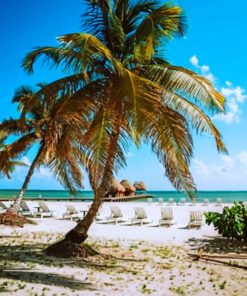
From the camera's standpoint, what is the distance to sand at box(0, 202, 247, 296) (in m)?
6.80

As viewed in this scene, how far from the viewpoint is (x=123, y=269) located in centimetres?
841

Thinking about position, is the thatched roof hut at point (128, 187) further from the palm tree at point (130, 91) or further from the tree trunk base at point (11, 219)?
the palm tree at point (130, 91)

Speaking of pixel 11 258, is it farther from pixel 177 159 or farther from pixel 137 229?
pixel 137 229

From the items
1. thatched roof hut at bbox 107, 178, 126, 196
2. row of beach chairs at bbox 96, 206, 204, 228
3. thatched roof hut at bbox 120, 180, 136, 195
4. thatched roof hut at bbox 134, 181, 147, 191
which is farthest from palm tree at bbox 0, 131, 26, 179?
thatched roof hut at bbox 134, 181, 147, 191

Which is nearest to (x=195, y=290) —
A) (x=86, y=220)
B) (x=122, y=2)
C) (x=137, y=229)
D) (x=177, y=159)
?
(x=177, y=159)

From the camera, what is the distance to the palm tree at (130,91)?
7.57 m

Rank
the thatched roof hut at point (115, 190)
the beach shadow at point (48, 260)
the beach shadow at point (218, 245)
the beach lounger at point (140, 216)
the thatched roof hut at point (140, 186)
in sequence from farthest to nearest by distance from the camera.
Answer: the thatched roof hut at point (140, 186) < the thatched roof hut at point (115, 190) < the beach lounger at point (140, 216) < the beach shadow at point (218, 245) < the beach shadow at point (48, 260)

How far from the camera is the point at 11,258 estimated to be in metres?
9.20

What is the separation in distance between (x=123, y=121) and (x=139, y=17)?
280 centimetres

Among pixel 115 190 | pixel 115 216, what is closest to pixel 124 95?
pixel 115 216

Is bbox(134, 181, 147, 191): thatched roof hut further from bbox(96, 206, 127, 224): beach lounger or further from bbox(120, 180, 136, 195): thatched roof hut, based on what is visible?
bbox(96, 206, 127, 224): beach lounger

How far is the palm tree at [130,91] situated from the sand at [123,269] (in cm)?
103

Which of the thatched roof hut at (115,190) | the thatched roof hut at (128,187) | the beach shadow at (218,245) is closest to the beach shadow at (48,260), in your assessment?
the beach shadow at (218,245)

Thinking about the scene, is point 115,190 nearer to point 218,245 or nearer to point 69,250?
point 218,245
